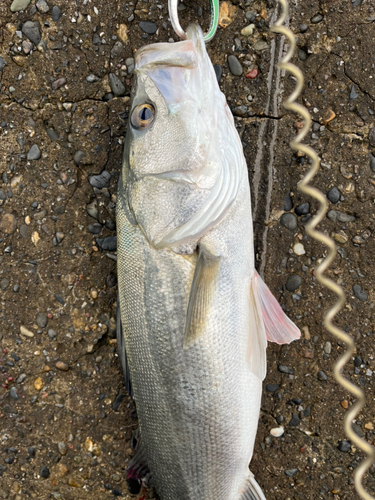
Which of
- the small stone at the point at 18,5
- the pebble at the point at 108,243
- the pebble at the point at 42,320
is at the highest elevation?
the small stone at the point at 18,5

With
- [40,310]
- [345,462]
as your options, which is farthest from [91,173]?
[345,462]

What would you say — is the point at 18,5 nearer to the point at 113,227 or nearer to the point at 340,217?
the point at 113,227

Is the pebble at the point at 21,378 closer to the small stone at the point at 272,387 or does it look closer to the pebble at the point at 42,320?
the pebble at the point at 42,320

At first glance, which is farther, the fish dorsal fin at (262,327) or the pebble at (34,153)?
the pebble at (34,153)

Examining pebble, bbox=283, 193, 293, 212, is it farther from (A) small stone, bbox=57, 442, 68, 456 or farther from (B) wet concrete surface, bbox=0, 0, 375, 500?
(A) small stone, bbox=57, 442, 68, 456

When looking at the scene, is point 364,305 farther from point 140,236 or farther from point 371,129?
point 140,236

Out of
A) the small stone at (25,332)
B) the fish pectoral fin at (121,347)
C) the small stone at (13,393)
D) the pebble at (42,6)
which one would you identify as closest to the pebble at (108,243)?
the fish pectoral fin at (121,347)

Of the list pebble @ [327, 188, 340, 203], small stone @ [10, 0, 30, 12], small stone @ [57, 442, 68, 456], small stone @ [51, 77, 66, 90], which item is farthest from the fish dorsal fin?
small stone @ [10, 0, 30, 12]

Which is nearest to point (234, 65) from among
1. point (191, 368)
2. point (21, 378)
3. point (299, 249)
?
point (299, 249)
